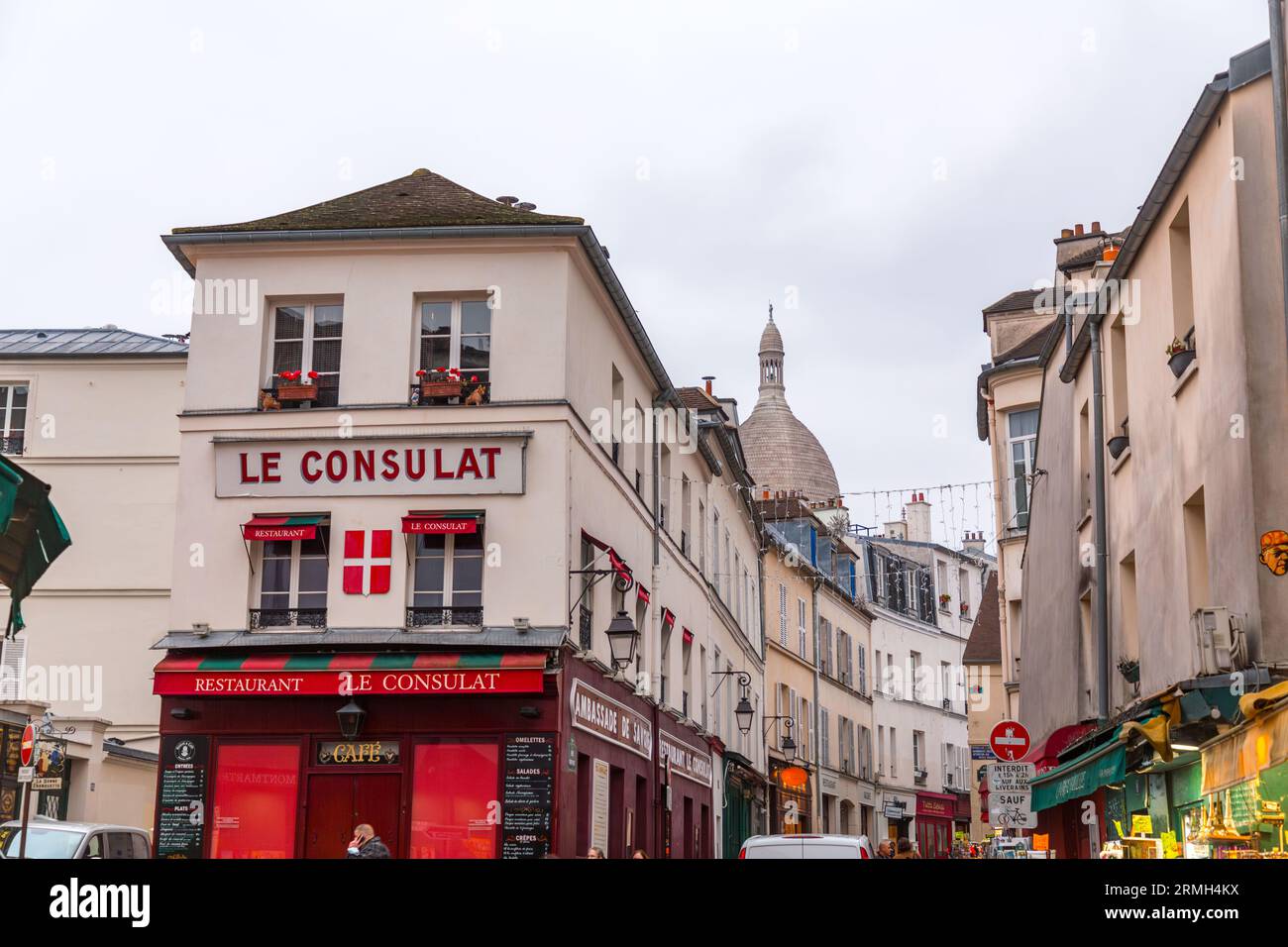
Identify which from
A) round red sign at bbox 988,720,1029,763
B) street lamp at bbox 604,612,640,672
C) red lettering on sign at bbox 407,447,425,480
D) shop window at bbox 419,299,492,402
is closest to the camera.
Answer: round red sign at bbox 988,720,1029,763

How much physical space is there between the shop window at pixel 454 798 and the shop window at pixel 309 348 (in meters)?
5.25

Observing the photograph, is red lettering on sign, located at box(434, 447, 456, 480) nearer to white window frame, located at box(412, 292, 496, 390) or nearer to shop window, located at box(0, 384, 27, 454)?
white window frame, located at box(412, 292, 496, 390)

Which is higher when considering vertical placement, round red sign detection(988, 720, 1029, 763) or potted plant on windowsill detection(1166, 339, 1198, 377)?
potted plant on windowsill detection(1166, 339, 1198, 377)

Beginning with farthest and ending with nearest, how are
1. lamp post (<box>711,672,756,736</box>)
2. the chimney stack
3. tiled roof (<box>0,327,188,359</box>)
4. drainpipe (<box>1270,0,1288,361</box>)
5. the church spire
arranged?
1. the church spire
2. the chimney stack
3. tiled roof (<box>0,327,188,359</box>)
4. lamp post (<box>711,672,756,736</box>)
5. drainpipe (<box>1270,0,1288,361</box>)

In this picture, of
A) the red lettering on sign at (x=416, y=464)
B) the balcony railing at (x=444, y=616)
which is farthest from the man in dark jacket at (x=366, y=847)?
the red lettering on sign at (x=416, y=464)

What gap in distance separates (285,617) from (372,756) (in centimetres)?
228

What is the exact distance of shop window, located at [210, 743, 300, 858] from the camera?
18.9 m

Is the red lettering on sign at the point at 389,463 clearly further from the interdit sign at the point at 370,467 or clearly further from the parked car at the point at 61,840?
the parked car at the point at 61,840

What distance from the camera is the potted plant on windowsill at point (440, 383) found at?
20000 mm

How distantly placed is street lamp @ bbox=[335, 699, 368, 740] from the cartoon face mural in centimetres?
1175

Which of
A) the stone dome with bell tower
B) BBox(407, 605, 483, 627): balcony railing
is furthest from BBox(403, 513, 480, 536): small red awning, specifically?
the stone dome with bell tower

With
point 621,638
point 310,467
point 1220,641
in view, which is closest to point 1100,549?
point 1220,641
